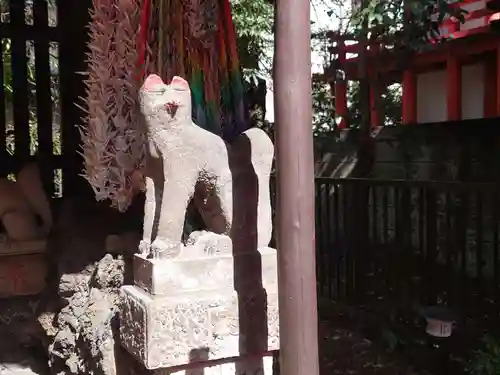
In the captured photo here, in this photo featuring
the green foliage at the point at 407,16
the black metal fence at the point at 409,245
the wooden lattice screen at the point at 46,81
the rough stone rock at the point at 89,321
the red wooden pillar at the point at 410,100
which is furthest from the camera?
the red wooden pillar at the point at 410,100

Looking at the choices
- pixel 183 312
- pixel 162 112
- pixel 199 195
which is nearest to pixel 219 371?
pixel 183 312

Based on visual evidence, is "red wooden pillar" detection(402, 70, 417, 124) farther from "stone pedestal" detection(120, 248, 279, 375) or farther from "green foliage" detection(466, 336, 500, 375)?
"stone pedestal" detection(120, 248, 279, 375)

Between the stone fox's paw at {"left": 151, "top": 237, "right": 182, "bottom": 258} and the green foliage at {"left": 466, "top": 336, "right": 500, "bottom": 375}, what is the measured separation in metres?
2.05

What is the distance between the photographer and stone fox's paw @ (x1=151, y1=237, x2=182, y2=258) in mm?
2701

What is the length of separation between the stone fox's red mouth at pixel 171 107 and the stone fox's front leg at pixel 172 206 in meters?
0.20

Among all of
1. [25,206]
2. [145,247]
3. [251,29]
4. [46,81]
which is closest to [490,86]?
[251,29]

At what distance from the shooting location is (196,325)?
2.73 meters

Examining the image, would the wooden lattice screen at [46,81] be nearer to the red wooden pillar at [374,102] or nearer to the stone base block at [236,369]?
the stone base block at [236,369]

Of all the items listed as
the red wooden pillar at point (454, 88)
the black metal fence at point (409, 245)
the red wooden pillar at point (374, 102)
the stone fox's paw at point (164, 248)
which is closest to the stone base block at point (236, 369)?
the stone fox's paw at point (164, 248)

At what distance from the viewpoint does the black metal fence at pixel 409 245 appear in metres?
3.99

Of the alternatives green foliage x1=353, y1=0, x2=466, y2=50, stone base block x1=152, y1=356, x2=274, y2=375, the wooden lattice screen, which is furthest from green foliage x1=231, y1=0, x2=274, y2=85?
stone base block x1=152, y1=356, x2=274, y2=375

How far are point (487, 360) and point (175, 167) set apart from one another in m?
2.24

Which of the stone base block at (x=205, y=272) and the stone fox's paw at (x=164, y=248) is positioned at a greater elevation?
the stone fox's paw at (x=164, y=248)

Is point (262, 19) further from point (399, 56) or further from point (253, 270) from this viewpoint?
point (253, 270)
